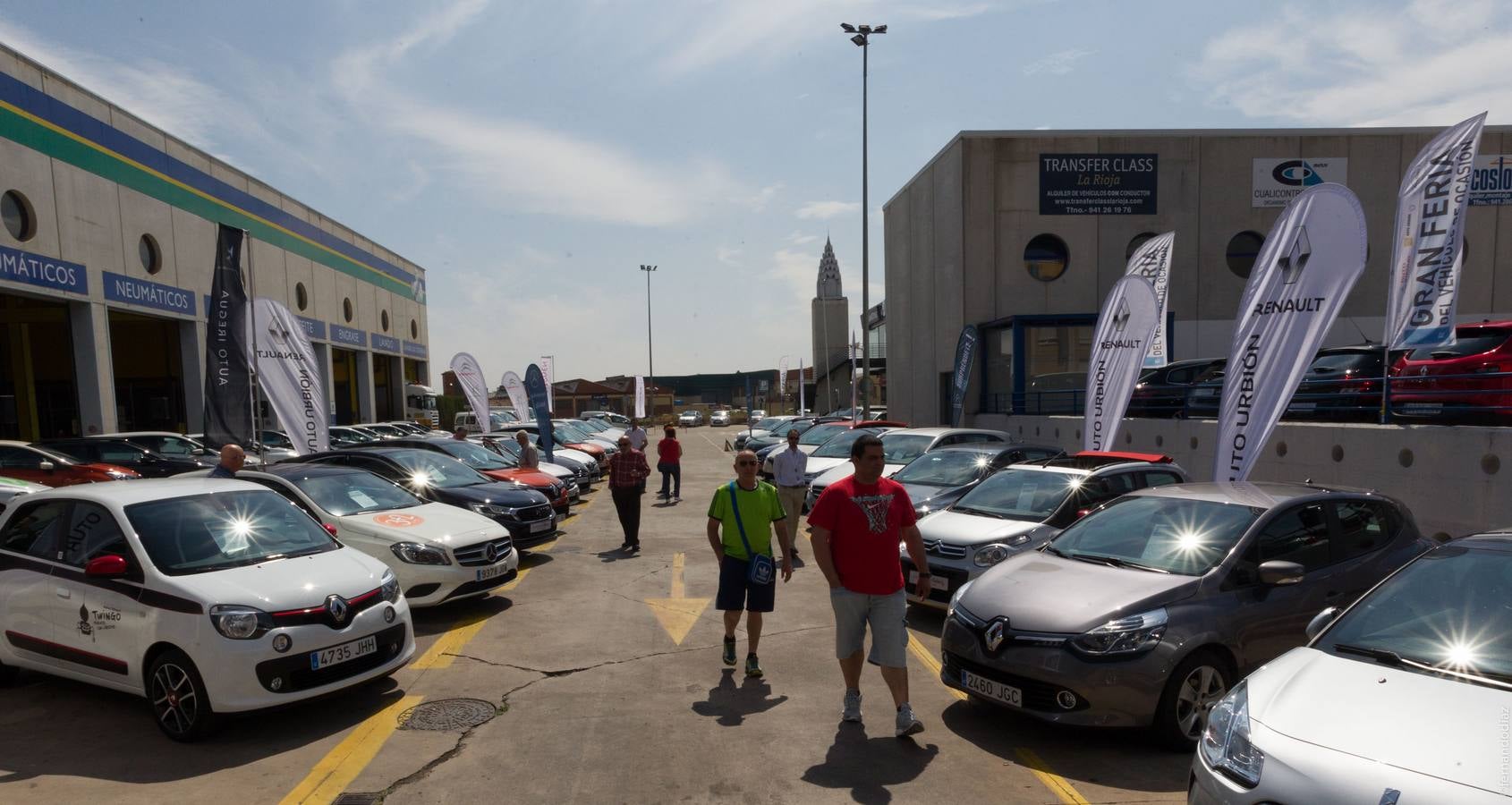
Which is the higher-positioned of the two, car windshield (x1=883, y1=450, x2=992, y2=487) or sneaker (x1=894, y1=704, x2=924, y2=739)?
car windshield (x1=883, y1=450, x2=992, y2=487)

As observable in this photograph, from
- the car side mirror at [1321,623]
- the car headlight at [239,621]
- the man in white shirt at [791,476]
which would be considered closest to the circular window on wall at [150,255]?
the man in white shirt at [791,476]

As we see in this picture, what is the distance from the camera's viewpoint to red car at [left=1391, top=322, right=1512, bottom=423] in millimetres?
9250

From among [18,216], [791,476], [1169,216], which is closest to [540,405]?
[791,476]

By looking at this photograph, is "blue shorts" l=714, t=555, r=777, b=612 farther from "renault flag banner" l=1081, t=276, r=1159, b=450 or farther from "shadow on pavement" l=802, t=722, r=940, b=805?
"renault flag banner" l=1081, t=276, r=1159, b=450

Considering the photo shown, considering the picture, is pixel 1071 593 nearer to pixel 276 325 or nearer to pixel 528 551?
pixel 528 551

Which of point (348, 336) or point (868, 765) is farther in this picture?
point (348, 336)

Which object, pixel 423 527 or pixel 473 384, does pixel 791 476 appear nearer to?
pixel 423 527

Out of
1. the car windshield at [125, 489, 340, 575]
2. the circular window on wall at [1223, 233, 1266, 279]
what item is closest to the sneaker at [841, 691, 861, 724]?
the car windshield at [125, 489, 340, 575]

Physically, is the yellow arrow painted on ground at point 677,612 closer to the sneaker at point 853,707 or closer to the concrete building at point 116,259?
the sneaker at point 853,707

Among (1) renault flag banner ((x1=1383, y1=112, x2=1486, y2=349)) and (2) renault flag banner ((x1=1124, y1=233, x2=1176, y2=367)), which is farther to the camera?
(2) renault flag banner ((x1=1124, y1=233, x2=1176, y2=367))

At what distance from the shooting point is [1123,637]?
177 inches

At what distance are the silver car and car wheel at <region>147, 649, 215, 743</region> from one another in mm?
5338

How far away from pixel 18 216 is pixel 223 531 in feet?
62.5

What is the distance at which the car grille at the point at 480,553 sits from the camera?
7621mm
